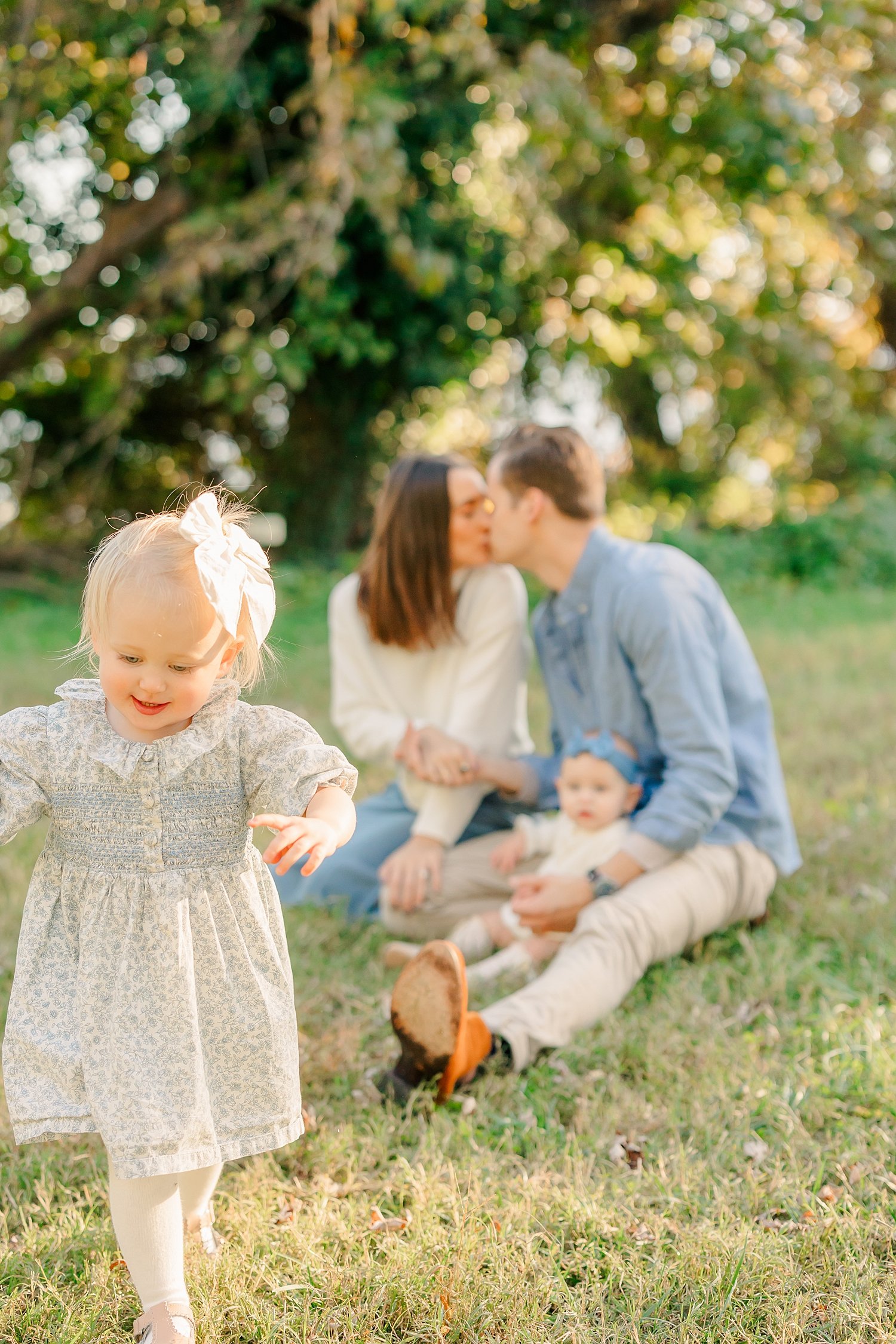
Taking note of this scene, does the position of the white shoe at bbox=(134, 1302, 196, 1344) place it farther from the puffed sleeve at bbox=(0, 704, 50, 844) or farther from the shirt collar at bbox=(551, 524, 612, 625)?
the shirt collar at bbox=(551, 524, 612, 625)

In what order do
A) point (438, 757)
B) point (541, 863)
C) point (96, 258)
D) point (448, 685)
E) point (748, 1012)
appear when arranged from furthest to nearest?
point (96, 258) < point (448, 685) < point (541, 863) < point (438, 757) < point (748, 1012)

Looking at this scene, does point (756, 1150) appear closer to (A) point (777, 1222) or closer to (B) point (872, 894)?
(A) point (777, 1222)

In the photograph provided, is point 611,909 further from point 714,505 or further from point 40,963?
point 714,505

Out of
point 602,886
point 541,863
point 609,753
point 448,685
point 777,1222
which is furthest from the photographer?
point 448,685

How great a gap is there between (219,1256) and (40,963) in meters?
0.64

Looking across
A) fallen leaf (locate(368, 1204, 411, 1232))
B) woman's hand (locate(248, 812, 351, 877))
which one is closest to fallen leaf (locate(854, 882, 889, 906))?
fallen leaf (locate(368, 1204, 411, 1232))

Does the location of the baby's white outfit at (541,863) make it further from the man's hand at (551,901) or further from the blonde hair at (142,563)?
the blonde hair at (142,563)

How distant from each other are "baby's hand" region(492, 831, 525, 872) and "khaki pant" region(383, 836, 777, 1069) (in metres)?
0.07

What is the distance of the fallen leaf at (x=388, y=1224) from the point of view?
212 centimetres

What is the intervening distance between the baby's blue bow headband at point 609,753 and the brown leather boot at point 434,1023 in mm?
932

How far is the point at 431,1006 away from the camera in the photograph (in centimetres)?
242

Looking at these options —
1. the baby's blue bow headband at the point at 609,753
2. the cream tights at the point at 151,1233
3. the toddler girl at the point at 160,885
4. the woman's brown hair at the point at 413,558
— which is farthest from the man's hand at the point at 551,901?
the cream tights at the point at 151,1233

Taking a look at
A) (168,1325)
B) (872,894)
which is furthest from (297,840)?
(872,894)

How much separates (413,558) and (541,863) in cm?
101
